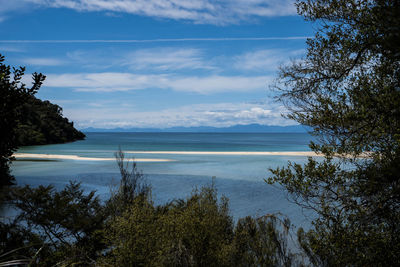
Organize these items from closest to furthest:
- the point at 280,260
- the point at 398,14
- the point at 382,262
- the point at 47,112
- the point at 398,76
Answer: the point at 398,14
the point at 382,262
the point at 398,76
the point at 280,260
the point at 47,112

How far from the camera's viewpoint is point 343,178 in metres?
5.45

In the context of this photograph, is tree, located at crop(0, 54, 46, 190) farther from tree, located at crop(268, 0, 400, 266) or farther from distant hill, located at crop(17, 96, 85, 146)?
distant hill, located at crop(17, 96, 85, 146)

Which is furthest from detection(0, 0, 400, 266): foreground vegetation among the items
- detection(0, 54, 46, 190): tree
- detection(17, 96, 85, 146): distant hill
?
detection(17, 96, 85, 146): distant hill

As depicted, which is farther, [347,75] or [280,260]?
[280,260]

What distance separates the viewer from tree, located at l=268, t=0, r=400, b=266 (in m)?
4.71

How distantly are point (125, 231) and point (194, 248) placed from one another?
4.01 ft

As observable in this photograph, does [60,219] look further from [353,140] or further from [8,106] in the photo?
[353,140]

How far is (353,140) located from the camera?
5.52 m

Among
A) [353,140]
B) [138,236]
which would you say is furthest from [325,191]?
[138,236]

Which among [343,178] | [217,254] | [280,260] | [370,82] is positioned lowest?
[280,260]

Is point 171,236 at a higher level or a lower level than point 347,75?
lower

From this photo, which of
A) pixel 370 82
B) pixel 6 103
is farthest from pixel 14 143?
pixel 370 82

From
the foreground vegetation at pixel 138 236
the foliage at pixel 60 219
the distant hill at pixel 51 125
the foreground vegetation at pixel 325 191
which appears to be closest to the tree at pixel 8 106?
the foreground vegetation at pixel 325 191

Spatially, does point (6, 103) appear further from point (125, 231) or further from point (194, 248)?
point (194, 248)
